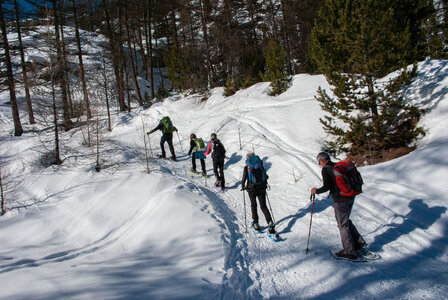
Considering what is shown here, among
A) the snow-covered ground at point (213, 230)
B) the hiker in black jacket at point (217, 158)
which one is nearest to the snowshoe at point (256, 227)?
the snow-covered ground at point (213, 230)

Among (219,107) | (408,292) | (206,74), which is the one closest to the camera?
(408,292)

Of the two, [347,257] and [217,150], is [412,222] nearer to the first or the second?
[347,257]

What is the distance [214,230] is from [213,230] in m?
0.02

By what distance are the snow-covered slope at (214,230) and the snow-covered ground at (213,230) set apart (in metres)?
0.03

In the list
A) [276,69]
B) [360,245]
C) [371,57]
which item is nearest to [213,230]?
[360,245]

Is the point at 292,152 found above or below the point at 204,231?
above

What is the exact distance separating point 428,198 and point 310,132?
6458mm

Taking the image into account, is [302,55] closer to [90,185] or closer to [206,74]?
[206,74]

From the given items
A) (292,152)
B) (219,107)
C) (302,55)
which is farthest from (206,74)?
(292,152)

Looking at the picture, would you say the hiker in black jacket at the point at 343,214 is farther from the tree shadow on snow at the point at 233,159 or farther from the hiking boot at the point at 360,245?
the tree shadow on snow at the point at 233,159


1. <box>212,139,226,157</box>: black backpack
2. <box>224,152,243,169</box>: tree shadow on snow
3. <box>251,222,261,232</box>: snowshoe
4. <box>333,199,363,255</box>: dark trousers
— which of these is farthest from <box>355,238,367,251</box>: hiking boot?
<box>224,152,243,169</box>: tree shadow on snow

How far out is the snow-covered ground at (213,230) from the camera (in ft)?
10.7

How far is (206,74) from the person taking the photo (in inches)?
1049

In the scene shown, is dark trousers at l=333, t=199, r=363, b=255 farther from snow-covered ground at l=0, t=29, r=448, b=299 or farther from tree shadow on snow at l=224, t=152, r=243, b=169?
tree shadow on snow at l=224, t=152, r=243, b=169
